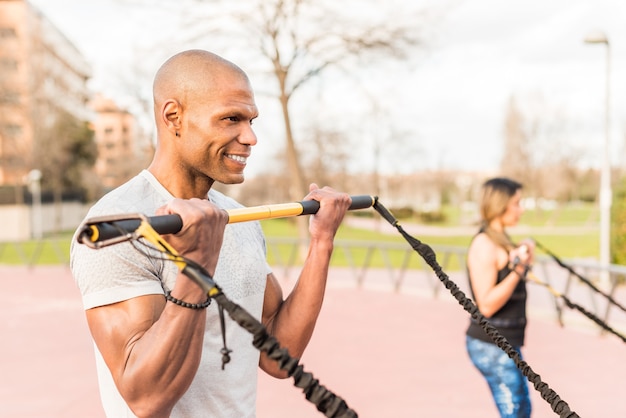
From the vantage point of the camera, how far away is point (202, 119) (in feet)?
5.32

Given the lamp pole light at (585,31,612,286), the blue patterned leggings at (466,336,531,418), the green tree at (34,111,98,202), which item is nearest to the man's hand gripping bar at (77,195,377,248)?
the blue patterned leggings at (466,336,531,418)

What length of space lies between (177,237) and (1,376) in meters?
6.33

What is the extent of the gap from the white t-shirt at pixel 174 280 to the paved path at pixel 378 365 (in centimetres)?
231

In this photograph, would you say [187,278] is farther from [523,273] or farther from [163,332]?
[523,273]

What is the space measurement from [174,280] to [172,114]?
43cm

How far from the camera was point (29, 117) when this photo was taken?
37469mm

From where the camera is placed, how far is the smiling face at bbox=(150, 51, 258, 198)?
1.63 meters

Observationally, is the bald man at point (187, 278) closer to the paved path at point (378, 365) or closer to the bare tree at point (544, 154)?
the paved path at point (378, 365)

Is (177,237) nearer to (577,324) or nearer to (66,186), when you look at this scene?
(577,324)

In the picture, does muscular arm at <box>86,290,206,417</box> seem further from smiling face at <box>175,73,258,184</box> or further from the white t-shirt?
smiling face at <box>175,73,258,184</box>

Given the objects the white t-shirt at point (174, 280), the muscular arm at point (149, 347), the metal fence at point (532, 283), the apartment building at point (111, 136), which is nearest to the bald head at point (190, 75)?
the white t-shirt at point (174, 280)

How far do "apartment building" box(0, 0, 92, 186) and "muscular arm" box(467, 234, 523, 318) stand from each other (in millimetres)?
30512

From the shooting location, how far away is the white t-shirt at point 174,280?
143cm

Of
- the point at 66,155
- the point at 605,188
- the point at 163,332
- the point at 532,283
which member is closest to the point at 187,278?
the point at 163,332
